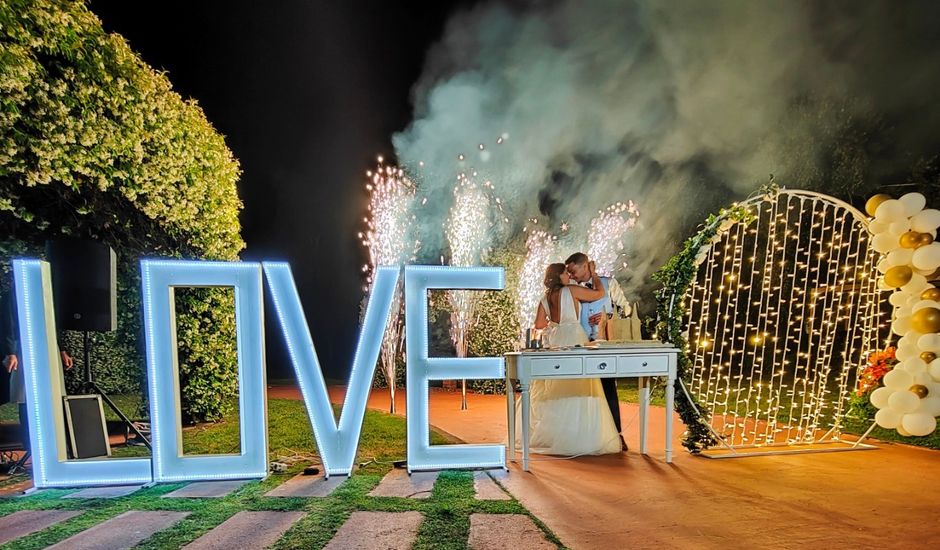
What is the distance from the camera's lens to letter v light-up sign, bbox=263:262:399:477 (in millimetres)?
5004

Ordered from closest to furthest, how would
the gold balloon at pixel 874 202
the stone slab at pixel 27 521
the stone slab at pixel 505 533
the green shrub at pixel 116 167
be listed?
1. the stone slab at pixel 505 533
2. the stone slab at pixel 27 521
3. the green shrub at pixel 116 167
4. the gold balloon at pixel 874 202

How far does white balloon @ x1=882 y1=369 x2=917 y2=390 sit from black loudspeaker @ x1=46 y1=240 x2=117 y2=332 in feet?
28.2

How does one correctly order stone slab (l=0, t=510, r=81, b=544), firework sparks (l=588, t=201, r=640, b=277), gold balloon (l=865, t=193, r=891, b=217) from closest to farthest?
stone slab (l=0, t=510, r=81, b=544), gold balloon (l=865, t=193, r=891, b=217), firework sparks (l=588, t=201, r=640, b=277)

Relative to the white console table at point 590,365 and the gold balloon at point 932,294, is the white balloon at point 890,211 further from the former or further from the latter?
the white console table at point 590,365

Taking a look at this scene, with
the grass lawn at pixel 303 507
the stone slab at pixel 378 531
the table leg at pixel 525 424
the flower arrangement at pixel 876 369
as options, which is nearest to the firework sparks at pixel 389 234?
the grass lawn at pixel 303 507

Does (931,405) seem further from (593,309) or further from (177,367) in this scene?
(177,367)

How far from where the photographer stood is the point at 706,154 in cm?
1662

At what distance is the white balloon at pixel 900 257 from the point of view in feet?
19.5

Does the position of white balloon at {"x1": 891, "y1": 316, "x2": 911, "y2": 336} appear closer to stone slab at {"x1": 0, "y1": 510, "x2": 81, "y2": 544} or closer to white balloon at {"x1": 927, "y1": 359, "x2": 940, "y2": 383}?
white balloon at {"x1": 927, "y1": 359, "x2": 940, "y2": 383}

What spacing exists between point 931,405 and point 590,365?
3784 millimetres

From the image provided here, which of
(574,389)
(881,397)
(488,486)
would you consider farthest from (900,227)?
(488,486)

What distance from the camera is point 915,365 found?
5855 mm

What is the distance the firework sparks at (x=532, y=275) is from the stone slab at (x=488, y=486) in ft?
24.6

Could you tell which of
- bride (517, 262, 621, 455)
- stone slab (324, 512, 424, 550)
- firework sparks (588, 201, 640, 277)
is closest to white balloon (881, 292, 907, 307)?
bride (517, 262, 621, 455)
